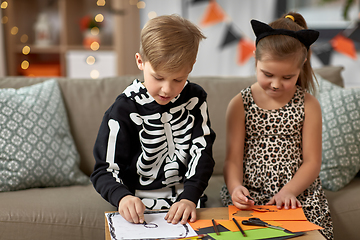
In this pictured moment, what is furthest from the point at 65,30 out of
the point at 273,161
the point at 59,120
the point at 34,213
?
the point at 273,161

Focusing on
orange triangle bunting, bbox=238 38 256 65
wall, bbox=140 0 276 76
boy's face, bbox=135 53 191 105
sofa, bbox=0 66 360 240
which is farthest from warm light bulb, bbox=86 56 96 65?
boy's face, bbox=135 53 191 105

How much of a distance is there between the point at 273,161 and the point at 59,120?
930 mm

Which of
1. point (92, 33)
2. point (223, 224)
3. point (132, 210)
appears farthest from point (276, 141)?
point (92, 33)

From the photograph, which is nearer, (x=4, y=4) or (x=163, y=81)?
(x=163, y=81)

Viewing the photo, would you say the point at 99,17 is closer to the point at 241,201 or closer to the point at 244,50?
the point at 244,50

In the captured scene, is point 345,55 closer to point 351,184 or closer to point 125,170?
point 351,184

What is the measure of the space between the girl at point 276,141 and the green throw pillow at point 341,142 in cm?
22

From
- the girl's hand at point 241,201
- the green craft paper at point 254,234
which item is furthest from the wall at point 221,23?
the green craft paper at point 254,234

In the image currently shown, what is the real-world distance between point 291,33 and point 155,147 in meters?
0.56

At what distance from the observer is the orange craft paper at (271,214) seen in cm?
91

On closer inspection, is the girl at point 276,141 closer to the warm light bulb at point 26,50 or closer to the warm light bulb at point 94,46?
the warm light bulb at point 94,46

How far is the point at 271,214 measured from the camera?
3.06 ft

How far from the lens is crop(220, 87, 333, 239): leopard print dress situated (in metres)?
1.20

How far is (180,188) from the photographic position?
1.15 metres
